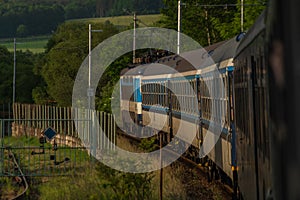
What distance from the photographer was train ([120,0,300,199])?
2254mm

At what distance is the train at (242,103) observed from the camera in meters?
2.25

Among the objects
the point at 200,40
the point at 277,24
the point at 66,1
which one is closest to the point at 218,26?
the point at 200,40

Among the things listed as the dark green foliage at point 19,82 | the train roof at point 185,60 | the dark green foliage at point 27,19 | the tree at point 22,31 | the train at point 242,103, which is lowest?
the train at point 242,103

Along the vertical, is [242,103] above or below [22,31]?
below

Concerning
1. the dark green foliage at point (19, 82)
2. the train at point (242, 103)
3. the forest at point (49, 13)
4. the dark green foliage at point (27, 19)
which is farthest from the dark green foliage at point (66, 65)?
the dark green foliage at point (27, 19)

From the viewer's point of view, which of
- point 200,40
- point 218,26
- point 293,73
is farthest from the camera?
point 200,40

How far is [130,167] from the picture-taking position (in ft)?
52.3

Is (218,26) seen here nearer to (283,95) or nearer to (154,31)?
(154,31)

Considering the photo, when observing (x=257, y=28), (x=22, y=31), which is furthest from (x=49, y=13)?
(x=257, y=28)

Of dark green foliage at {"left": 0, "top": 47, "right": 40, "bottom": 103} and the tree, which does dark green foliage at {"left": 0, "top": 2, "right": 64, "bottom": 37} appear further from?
dark green foliage at {"left": 0, "top": 47, "right": 40, "bottom": 103}

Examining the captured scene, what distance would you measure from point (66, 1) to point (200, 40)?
136 m

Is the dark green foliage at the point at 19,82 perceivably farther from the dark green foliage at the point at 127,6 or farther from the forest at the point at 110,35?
the dark green foliage at the point at 127,6

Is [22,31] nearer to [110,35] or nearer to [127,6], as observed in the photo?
[127,6]

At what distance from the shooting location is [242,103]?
7.80 meters
